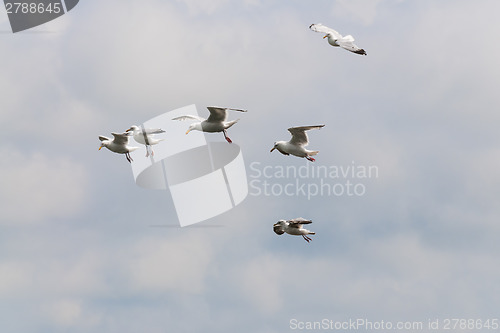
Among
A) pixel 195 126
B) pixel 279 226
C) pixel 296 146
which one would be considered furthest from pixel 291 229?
pixel 195 126

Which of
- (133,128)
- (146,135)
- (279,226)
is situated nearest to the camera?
(146,135)

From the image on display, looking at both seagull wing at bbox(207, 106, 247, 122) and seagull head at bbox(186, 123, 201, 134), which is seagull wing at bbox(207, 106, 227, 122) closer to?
seagull wing at bbox(207, 106, 247, 122)

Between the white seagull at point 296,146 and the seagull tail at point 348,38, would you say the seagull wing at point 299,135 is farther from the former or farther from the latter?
the seagull tail at point 348,38

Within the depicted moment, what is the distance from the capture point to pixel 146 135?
220ft

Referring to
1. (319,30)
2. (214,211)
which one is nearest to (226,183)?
(214,211)

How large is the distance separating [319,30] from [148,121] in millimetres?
15920

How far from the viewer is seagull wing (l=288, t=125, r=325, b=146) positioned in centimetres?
6254

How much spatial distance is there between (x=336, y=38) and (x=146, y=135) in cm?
1722

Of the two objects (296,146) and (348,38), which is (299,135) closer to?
(296,146)

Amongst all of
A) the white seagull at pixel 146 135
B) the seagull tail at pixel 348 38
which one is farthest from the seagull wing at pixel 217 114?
the seagull tail at pixel 348 38

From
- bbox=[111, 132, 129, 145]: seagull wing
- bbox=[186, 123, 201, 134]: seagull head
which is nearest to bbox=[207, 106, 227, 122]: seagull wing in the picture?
bbox=[186, 123, 201, 134]: seagull head

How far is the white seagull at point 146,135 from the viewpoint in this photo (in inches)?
2633

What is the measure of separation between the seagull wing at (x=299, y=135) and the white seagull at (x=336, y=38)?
6.89 metres

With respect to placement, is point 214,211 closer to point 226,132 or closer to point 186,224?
point 186,224
